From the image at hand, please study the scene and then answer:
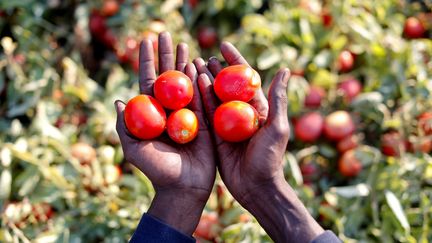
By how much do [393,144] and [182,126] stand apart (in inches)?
48.9

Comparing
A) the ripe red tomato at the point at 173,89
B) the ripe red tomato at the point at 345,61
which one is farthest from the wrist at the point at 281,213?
the ripe red tomato at the point at 345,61

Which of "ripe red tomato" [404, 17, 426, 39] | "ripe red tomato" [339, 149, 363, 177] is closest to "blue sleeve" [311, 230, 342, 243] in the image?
"ripe red tomato" [339, 149, 363, 177]

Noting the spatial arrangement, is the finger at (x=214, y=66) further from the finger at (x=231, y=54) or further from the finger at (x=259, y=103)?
the finger at (x=259, y=103)

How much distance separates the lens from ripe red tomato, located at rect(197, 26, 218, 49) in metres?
3.30

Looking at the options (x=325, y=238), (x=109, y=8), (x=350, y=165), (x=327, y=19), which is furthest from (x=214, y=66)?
(x=109, y=8)

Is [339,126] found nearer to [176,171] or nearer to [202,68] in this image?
[202,68]

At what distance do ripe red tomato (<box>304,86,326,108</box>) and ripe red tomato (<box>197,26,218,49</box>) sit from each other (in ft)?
2.46

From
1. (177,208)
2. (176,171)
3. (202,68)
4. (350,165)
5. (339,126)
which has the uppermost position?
(202,68)

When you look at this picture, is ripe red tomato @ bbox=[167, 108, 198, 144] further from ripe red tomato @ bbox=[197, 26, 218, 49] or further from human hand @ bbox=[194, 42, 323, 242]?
ripe red tomato @ bbox=[197, 26, 218, 49]

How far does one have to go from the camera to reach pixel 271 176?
5.72 ft

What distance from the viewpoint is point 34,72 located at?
292 cm

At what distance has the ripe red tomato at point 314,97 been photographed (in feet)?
9.25

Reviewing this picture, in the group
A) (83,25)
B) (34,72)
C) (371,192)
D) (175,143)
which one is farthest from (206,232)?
(83,25)

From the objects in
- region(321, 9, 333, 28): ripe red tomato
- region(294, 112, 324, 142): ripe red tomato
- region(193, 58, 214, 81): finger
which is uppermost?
region(193, 58, 214, 81): finger
